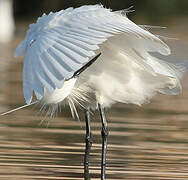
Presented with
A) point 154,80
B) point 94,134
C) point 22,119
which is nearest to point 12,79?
point 22,119

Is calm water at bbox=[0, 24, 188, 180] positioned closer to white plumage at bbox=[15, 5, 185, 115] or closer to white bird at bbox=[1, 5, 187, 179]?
white bird at bbox=[1, 5, 187, 179]

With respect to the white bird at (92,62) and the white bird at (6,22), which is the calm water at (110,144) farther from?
the white bird at (6,22)

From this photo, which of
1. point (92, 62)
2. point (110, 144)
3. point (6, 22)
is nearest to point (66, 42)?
point (92, 62)

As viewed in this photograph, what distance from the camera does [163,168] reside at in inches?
302

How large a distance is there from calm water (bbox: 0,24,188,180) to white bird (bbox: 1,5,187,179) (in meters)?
0.27

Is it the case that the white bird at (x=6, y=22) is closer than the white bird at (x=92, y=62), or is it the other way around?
the white bird at (x=92, y=62)

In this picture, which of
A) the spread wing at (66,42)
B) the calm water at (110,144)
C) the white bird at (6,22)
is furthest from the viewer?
the white bird at (6,22)

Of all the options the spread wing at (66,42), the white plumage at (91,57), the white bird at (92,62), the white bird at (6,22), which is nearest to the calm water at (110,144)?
the white bird at (92,62)

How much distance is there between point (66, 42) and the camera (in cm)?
672

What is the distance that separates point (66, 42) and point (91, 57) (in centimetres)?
101

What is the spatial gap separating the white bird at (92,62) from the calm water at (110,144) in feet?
0.89

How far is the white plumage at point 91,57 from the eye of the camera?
6406 millimetres

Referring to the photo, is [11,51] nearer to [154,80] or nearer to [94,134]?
[94,134]

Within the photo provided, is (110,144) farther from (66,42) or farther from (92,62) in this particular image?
(66,42)
